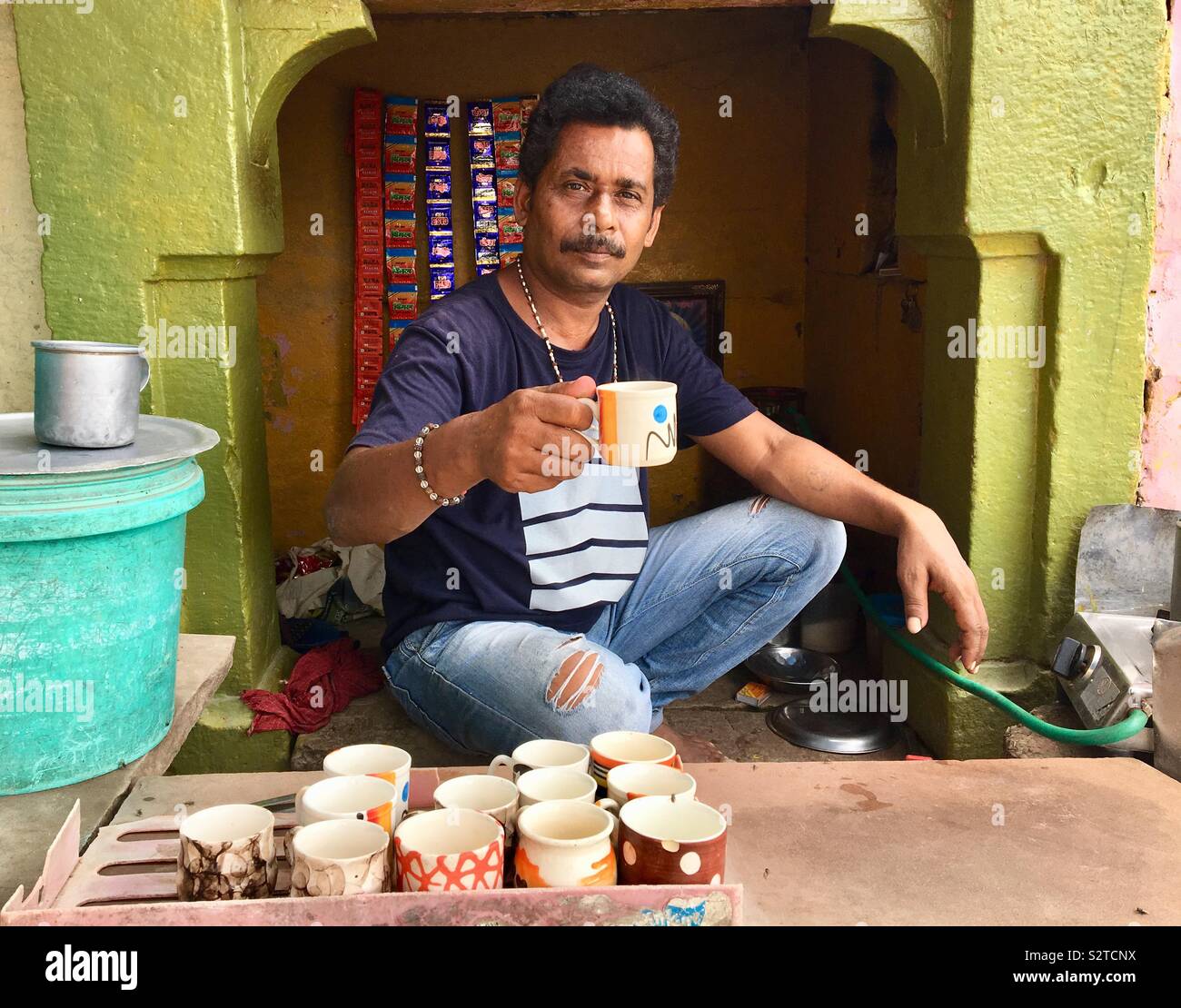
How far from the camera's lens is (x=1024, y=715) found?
2992mm

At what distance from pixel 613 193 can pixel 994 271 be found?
1.12 m

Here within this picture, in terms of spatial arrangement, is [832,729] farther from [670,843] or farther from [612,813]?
[670,843]

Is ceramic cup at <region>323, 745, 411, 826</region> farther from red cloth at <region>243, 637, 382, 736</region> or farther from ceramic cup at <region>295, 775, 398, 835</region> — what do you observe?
red cloth at <region>243, 637, 382, 736</region>

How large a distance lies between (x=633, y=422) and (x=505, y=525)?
96cm

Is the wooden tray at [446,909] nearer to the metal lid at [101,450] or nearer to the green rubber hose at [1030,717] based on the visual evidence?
the metal lid at [101,450]

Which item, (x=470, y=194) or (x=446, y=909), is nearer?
(x=446, y=909)

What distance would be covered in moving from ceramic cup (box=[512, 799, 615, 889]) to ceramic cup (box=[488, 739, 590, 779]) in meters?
0.20

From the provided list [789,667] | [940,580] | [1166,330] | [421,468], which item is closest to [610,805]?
[421,468]

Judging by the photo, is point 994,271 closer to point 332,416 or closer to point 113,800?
point 113,800

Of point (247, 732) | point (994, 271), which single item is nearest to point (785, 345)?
point (994, 271)

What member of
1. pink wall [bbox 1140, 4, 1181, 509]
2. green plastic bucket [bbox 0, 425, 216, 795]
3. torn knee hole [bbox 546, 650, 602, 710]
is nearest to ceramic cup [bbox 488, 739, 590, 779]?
torn knee hole [bbox 546, 650, 602, 710]
